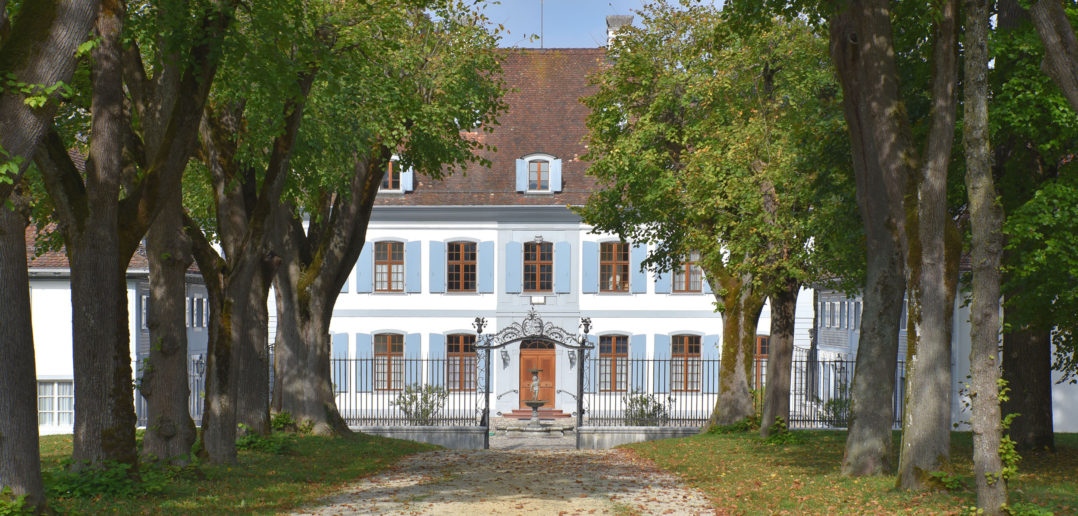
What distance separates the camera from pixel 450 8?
21.4 m

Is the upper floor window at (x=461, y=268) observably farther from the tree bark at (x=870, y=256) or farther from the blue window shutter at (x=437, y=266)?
the tree bark at (x=870, y=256)

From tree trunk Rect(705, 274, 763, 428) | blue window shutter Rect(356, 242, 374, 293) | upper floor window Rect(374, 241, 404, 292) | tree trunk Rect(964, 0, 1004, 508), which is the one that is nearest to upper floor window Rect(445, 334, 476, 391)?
upper floor window Rect(374, 241, 404, 292)

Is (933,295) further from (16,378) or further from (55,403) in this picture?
(55,403)

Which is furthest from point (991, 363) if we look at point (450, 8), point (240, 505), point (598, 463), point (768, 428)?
point (450, 8)

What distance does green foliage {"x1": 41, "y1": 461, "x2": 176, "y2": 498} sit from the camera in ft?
35.1

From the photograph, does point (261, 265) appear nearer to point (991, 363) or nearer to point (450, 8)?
point (450, 8)

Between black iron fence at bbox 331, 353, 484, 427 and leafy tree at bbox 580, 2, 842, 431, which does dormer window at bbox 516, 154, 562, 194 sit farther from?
leafy tree at bbox 580, 2, 842, 431

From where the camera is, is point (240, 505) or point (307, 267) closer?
point (240, 505)

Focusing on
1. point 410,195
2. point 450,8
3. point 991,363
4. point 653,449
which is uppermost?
point 450,8

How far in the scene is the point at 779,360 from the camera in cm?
2205

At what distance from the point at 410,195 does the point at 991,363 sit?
30.5m

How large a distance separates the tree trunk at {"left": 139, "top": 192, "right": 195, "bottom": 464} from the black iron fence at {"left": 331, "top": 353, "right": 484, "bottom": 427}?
15.5 meters

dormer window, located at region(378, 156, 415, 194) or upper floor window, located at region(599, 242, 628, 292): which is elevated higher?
dormer window, located at region(378, 156, 415, 194)

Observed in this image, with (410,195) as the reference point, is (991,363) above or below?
below
